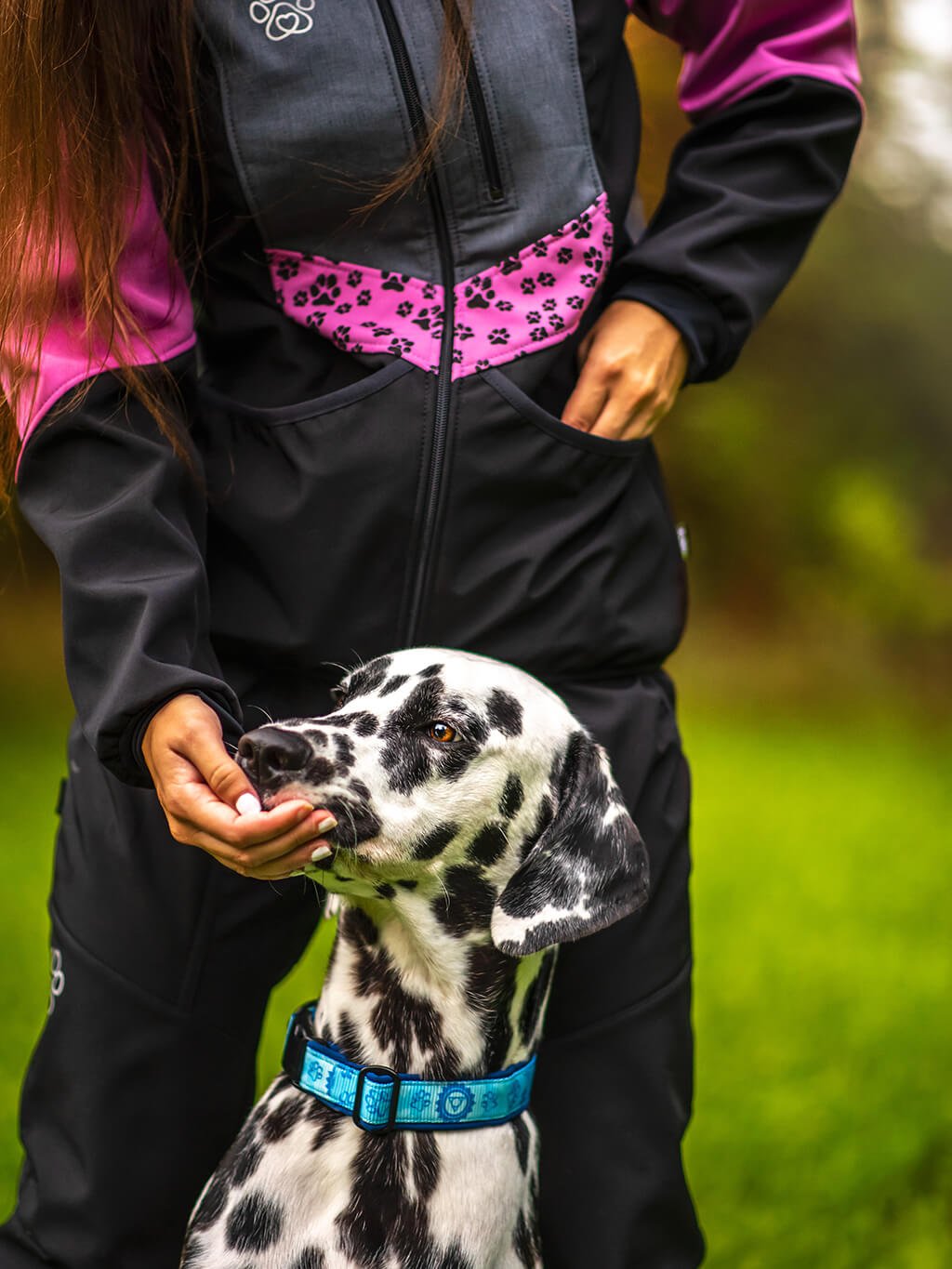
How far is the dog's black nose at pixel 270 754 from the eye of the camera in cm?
185

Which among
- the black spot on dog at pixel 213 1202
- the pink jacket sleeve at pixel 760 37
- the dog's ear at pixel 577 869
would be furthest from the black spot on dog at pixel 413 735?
the pink jacket sleeve at pixel 760 37

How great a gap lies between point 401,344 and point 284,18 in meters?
0.51

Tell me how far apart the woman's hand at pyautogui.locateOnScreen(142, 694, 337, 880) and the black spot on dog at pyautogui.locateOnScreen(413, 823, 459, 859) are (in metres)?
0.28

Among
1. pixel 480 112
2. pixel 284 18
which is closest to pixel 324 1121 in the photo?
pixel 480 112

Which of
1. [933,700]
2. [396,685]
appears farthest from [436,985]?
[933,700]

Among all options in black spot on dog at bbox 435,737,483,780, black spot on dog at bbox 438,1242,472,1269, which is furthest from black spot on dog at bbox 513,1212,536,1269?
black spot on dog at bbox 435,737,483,780

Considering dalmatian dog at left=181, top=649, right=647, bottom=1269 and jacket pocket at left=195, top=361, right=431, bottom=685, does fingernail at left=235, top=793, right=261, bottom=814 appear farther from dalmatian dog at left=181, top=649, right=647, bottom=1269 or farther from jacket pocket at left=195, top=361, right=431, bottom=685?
jacket pocket at left=195, top=361, right=431, bottom=685

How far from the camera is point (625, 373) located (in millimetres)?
2205

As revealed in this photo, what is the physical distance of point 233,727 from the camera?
1.91 metres

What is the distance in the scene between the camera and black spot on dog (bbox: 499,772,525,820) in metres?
2.18

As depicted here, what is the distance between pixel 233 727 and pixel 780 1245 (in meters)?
2.42

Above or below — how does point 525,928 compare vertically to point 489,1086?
above

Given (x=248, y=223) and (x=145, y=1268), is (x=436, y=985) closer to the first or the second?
(x=145, y=1268)

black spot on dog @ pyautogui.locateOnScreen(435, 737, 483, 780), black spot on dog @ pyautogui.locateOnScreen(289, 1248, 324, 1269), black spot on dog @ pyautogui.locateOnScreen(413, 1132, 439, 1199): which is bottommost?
black spot on dog @ pyautogui.locateOnScreen(289, 1248, 324, 1269)
